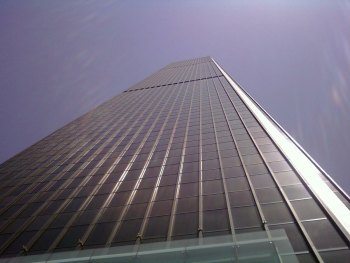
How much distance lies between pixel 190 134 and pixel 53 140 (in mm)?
25707

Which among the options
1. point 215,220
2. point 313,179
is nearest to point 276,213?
point 215,220

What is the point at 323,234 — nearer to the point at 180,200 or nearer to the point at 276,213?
the point at 276,213

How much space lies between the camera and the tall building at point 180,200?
1680 centimetres

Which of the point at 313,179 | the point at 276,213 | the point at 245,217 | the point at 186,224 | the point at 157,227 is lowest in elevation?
the point at 157,227

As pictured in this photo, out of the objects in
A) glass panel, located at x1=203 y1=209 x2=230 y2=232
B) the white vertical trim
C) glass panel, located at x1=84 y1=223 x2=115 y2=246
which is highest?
the white vertical trim

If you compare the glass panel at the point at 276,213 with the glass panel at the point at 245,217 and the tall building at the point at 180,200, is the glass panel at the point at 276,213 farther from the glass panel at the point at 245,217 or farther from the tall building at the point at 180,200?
the glass panel at the point at 245,217

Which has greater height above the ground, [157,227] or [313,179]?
[313,179]

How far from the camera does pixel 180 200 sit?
24016 mm

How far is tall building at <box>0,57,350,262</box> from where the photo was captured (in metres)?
16.8

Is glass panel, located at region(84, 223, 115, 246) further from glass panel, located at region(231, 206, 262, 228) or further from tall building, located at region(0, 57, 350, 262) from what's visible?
glass panel, located at region(231, 206, 262, 228)

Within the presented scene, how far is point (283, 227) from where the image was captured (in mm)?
18031

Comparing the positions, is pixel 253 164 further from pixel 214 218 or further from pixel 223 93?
pixel 223 93

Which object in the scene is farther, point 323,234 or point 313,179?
point 313,179

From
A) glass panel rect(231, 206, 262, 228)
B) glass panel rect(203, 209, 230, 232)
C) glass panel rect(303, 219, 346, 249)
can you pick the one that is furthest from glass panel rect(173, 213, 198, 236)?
glass panel rect(303, 219, 346, 249)
